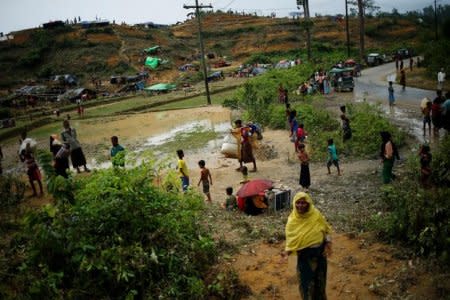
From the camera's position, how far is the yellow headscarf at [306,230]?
15.6 ft

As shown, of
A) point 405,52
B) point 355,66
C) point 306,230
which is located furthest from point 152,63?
point 306,230

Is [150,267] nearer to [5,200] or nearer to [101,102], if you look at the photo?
[5,200]

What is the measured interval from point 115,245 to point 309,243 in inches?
102

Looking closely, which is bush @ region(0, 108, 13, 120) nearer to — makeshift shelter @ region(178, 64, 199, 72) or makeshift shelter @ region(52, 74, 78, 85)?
makeshift shelter @ region(52, 74, 78, 85)

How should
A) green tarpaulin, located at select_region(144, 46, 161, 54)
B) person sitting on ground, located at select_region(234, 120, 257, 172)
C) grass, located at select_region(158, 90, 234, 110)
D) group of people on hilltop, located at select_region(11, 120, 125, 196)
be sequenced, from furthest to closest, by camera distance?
green tarpaulin, located at select_region(144, 46, 161, 54) < grass, located at select_region(158, 90, 234, 110) < person sitting on ground, located at select_region(234, 120, 257, 172) < group of people on hilltop, located at select_region(11, 120, 125, 196)

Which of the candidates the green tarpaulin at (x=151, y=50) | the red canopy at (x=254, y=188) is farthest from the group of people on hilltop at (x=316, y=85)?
the green tarpaulin at (x=151, y=50)

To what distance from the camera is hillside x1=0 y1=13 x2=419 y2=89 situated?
53.5 m

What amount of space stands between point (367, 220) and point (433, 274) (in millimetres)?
2222

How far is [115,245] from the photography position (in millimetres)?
5527

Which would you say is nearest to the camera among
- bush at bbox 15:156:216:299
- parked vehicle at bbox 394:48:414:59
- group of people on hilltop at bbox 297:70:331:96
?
bush at bbox 15:156:216:299

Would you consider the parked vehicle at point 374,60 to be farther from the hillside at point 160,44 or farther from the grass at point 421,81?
the grass at point 421,81

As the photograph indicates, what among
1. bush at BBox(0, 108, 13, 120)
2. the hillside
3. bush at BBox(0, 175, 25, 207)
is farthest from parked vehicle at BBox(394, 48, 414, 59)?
bush at BBox(0, 175, 25, 207)

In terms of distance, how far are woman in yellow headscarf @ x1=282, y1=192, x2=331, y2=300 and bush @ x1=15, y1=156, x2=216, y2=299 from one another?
1411 mm

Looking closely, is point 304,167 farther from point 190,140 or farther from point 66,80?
point 66,80
